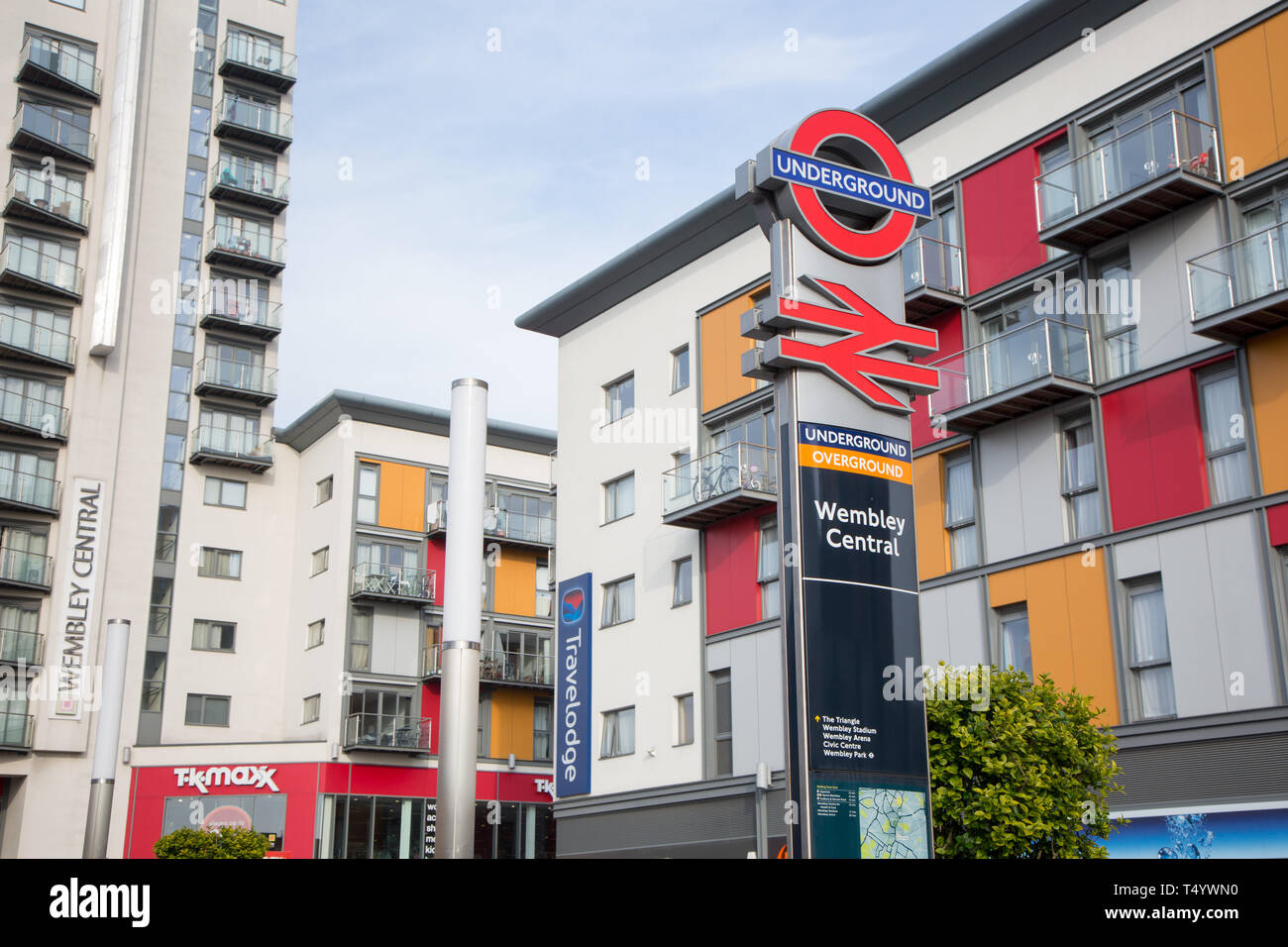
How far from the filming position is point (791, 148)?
63.3 ft

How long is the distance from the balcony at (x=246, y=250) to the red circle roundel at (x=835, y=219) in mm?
37928

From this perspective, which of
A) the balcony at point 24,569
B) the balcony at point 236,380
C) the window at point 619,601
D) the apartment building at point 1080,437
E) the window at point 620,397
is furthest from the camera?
the balcony at point 236,380

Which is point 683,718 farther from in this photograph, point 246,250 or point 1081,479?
point 246,250

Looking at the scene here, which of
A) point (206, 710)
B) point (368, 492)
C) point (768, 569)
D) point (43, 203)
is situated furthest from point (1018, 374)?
point (43, 203)

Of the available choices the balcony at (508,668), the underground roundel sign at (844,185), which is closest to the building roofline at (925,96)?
the underground roundel sign at (844,185)

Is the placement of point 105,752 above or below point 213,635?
below

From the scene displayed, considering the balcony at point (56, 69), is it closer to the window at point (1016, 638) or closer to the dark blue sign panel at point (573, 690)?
the dark blue sign panel at point (573, 690)

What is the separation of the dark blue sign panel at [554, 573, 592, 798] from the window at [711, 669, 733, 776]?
5.20 meters

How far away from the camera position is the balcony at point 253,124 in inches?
2119

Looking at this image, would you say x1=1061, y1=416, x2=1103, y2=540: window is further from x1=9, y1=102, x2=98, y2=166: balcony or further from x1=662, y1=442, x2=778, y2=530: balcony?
x1=9, y1=102, x2=98, y2=166: balcony

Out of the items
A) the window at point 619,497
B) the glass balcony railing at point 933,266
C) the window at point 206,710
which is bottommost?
the window at point 206,710

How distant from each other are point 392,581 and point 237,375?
10.5 metres

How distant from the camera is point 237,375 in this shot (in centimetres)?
5262

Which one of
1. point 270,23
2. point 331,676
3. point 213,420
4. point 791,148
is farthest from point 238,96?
point 791,148
